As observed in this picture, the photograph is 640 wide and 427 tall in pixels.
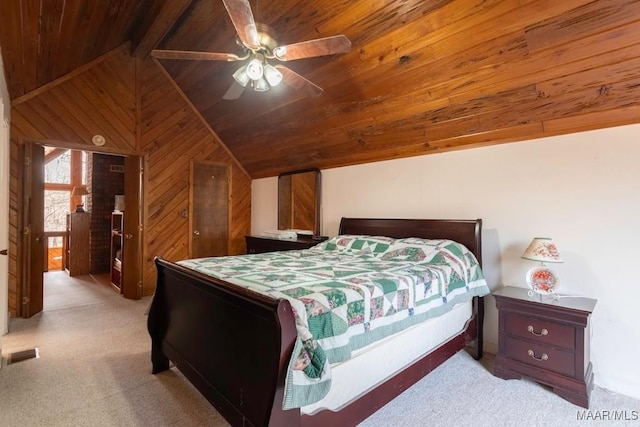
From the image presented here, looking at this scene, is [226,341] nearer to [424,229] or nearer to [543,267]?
[424,229]

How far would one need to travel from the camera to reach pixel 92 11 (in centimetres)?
298

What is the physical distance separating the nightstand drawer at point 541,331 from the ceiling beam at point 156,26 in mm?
4210

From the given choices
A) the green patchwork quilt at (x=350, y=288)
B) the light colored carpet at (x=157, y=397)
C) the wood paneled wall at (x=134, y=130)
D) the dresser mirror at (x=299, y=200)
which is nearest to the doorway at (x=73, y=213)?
the wood paneled wall at (x=134, y=130)

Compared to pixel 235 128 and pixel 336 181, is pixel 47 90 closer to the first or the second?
pixel 235 128

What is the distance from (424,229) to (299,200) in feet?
7.06

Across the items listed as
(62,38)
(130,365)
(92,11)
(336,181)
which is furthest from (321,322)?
(62,38)

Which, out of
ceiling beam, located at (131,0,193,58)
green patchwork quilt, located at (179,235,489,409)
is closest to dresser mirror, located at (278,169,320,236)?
green patchwork quilt, located at (179,235,489,409)

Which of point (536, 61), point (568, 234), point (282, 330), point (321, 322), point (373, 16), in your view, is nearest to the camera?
point (282, 330)

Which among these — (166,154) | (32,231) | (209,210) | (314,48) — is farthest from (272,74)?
(32,231)

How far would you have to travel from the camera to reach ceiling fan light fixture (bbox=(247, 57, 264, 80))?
2.26 m

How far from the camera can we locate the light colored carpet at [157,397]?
6.68 ft

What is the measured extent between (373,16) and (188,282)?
7.90 ft

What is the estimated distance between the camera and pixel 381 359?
1921mm

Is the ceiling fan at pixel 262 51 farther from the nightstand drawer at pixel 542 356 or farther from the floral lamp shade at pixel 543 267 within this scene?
the nightstand drawer at pixel 542 356
